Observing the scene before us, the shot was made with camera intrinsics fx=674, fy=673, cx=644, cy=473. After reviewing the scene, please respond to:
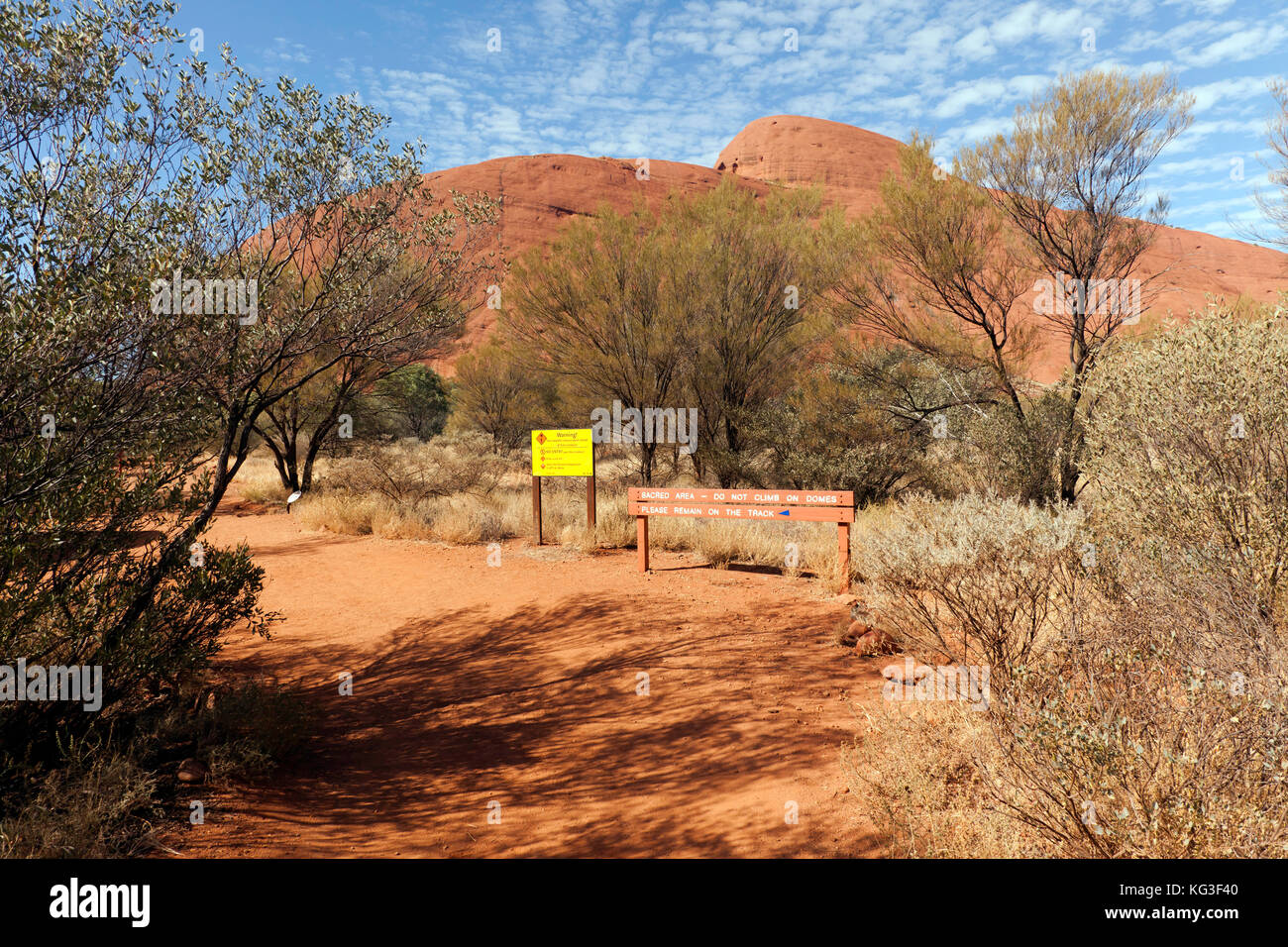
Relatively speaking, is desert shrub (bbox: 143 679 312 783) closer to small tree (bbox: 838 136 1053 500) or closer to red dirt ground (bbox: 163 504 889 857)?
red dirt ground (bbox: 163 504 889 857)

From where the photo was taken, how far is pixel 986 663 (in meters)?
4.73

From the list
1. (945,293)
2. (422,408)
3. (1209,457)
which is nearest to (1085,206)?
(945,293)

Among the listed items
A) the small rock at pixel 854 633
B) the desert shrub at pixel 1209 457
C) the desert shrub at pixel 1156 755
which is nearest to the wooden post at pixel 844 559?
the small rock at pixel 854 633

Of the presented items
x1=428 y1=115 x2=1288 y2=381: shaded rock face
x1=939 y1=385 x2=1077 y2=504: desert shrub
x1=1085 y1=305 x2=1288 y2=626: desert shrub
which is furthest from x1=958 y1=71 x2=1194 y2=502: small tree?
x1=428 y1=115 x2=1288 y2=381: shaded rock face

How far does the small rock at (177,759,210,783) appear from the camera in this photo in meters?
4.00

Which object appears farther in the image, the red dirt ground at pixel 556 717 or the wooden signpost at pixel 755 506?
the wooden signpost at pixel 755 506

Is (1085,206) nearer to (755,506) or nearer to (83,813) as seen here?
(755,506)

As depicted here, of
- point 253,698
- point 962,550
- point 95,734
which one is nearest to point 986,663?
point 962,550

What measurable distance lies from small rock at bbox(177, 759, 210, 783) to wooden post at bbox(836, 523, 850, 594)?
6.18 metres

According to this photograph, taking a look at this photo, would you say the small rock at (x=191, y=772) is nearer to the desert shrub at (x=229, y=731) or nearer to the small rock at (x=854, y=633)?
the desert shrub at (x=229, y=731)

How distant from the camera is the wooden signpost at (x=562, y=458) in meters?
10.4

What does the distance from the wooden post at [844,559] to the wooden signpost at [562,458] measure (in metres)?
4.02

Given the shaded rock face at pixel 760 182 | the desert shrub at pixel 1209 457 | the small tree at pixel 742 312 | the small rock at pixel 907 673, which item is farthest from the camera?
the shaded rock face at pixel 760 182

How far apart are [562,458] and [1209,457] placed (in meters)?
7.93
